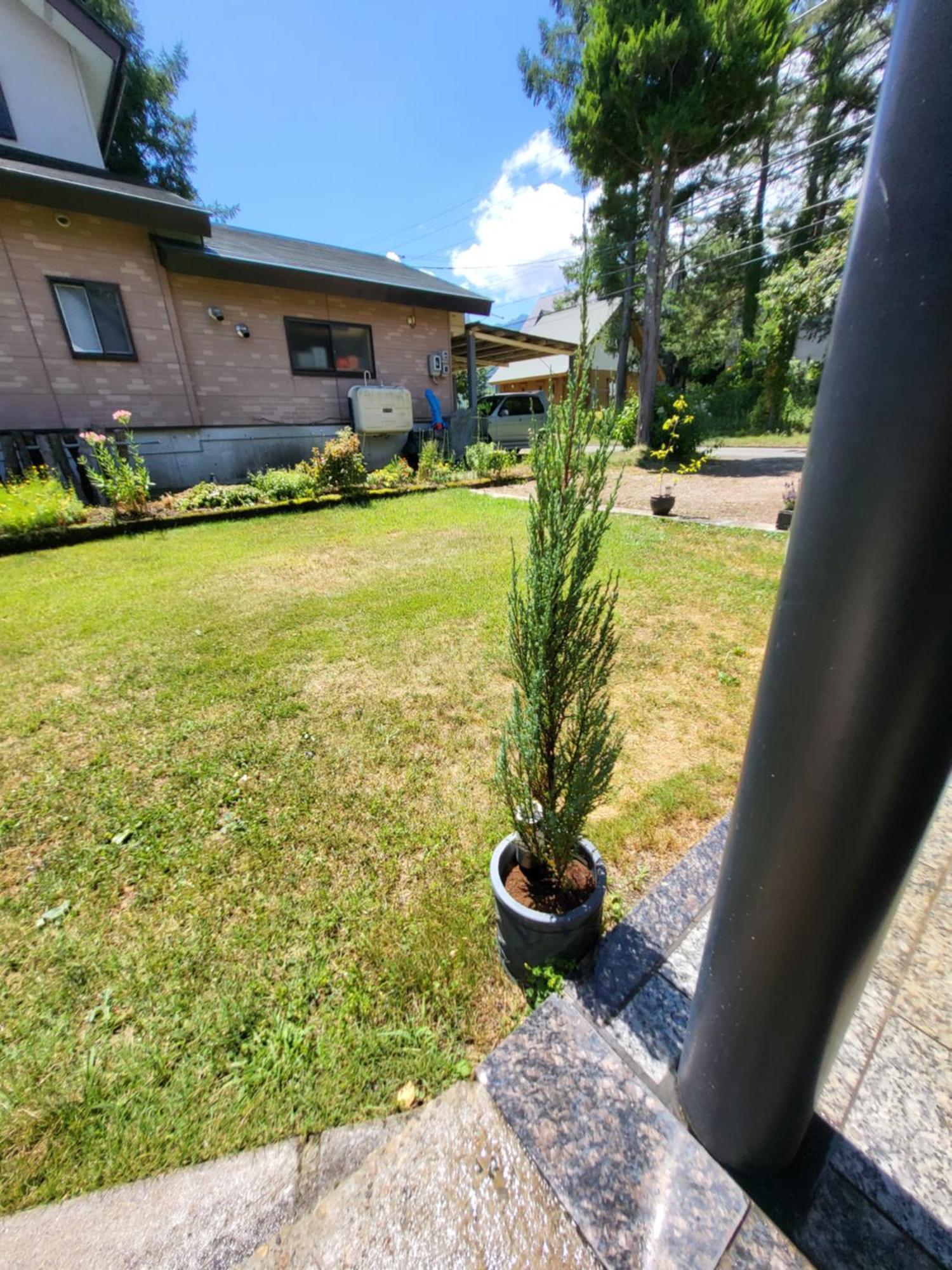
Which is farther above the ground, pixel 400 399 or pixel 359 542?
pixel 400 399

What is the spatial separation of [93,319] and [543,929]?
1178cm

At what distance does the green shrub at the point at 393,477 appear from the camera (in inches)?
392

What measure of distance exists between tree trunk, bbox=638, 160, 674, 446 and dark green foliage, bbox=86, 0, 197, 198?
13.9 metres

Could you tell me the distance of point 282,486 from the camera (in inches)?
347

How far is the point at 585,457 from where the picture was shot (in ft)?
4.78

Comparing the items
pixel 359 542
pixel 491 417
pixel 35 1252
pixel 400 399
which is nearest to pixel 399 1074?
pixel 35 1252

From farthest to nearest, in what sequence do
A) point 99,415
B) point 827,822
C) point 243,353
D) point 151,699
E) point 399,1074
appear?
point 243,353 → point 99,415 → point 151,699 → point 399,1074 → point 827,822

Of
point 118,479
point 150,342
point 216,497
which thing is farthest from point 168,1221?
point 150,342

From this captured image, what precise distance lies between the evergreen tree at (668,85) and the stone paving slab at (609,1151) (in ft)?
50.8

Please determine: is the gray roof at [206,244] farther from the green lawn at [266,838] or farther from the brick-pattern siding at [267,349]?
the green lawn at [266,838]

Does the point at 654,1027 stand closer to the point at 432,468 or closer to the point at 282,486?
the point at 282,486

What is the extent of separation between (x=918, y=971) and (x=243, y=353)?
41.0ft

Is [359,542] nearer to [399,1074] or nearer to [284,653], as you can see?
[284,653]

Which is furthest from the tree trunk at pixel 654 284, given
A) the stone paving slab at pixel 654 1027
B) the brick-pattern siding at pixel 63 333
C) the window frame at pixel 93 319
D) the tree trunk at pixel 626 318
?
the stone paving slab at pixel 654 1027
